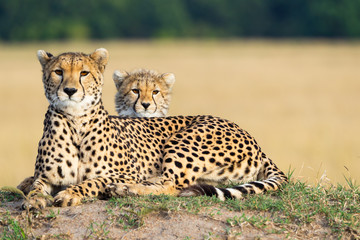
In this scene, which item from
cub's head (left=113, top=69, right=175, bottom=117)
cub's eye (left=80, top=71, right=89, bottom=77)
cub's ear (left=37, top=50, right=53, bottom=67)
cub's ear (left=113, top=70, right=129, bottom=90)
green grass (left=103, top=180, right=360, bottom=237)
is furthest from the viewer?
cub's ear (left=113, top=70, right=129, bottom=90)

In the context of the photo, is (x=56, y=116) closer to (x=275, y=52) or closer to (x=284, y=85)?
(x=284, y=85)

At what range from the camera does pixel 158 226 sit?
3.43 meters

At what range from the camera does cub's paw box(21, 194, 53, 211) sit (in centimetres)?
357

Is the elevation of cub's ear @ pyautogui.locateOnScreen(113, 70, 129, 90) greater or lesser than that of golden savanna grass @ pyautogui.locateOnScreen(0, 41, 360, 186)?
greater

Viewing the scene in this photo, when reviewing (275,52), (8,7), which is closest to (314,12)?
(275,52)

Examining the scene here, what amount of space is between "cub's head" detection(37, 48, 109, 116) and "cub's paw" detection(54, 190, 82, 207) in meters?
0.54

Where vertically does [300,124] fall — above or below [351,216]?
below

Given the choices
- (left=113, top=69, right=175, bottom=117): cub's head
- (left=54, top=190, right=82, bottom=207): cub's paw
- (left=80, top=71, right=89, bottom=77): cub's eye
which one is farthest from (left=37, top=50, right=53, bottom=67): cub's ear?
(left=113, top=69, right=175, bottom=117): cub's head

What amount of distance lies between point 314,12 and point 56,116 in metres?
39.7

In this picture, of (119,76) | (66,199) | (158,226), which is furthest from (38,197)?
(119,76)

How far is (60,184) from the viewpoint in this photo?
392 cm

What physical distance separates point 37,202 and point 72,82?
73 centimetres

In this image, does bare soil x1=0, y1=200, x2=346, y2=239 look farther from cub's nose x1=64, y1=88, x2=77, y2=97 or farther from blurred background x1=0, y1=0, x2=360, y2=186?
blurred background x1=0, y1=0, x2=360, y2=186

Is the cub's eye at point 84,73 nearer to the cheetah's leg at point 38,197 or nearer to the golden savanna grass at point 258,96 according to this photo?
the cheetah's leg at point 38,197
